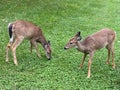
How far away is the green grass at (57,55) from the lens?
671cm

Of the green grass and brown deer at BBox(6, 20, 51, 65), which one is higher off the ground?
brown deer at BBox(6, 20, 51, 65)

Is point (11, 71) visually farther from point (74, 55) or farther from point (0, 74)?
point (74, 55)

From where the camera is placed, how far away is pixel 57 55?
334 inches

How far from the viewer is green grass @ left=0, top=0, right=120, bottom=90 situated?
6.71 m

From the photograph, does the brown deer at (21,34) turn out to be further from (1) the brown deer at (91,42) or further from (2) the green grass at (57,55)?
(1) the brown deer at (91,42)

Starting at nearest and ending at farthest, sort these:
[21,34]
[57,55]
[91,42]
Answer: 1. [91,42]
2. [21,34]
3. [57,55]

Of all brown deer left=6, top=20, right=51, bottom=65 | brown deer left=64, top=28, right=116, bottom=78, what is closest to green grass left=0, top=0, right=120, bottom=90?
brown deer left=6, top=20, right=51, bottom=65

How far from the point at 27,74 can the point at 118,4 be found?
11023 millimetres

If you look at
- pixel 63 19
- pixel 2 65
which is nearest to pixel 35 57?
pixel 2 65

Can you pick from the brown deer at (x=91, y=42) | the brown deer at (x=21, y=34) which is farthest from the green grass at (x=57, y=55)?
the brown deer at (x=91, y=42)

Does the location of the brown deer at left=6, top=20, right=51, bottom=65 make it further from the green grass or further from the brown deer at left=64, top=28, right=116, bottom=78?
the brown deer at left=64, top=28, right=116, bottom=78

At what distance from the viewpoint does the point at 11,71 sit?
7.18 meters

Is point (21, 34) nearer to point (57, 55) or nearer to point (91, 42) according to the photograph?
point (57, 55)

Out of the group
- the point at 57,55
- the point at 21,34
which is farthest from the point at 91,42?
the point at 21,34
